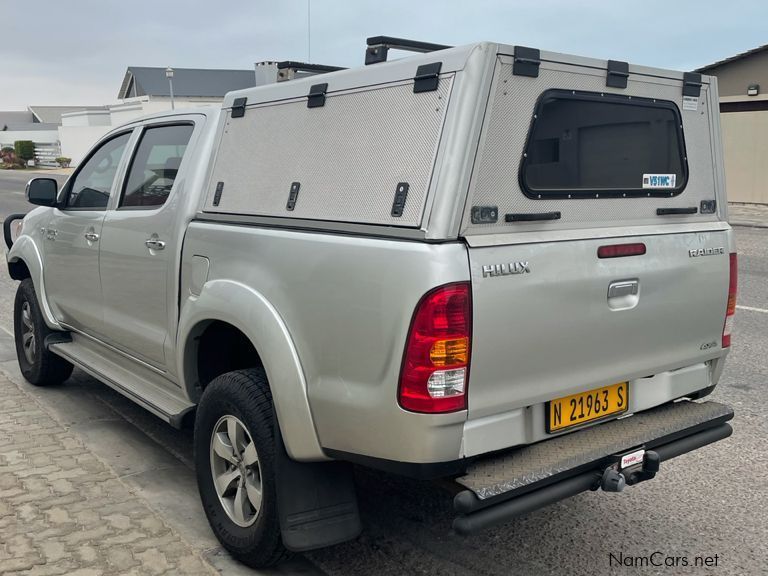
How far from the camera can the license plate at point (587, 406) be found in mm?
2969

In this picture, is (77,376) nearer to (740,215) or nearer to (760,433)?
(760,433)

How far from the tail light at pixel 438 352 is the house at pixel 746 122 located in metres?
20.0

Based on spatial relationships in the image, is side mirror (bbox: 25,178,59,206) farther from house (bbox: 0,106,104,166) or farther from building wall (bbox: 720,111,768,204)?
house (bbox: 0,106,104,166)

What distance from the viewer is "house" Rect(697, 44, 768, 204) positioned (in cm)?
2088

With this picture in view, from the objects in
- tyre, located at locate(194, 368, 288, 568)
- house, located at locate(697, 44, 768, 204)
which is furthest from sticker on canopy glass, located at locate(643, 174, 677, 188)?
house, located at locate(697, 44, 768, 204)

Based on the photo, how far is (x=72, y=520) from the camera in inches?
144

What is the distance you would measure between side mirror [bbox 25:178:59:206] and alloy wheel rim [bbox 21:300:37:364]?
3.14 ft

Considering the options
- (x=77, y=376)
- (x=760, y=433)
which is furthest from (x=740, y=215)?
(x=77, y=376)

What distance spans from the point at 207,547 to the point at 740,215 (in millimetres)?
18166

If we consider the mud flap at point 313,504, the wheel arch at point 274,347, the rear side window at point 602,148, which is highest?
the rear side window at point 602,148

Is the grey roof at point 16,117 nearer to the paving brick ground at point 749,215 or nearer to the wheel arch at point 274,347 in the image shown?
the paving brick ground at point 749,215

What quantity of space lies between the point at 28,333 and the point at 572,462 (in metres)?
4.45

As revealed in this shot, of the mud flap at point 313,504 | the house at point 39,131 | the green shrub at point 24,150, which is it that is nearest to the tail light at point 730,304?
the mud flap at point 313,504

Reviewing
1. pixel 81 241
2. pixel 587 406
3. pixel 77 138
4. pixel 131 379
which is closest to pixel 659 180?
pixel 587 406
